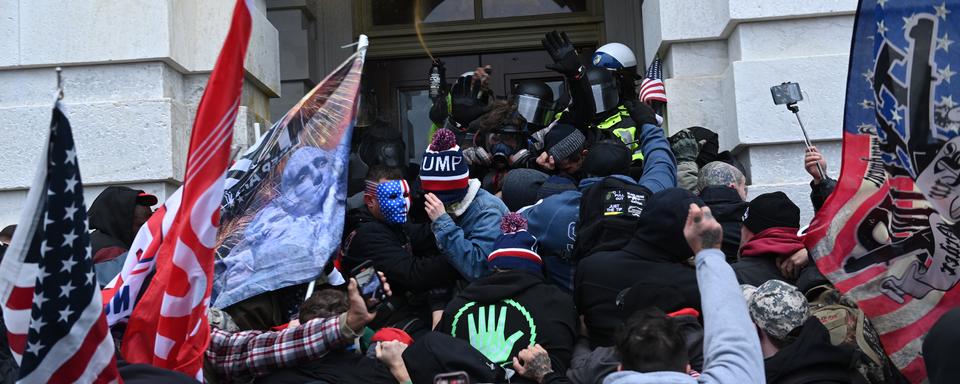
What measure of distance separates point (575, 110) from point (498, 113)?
45 centimetres

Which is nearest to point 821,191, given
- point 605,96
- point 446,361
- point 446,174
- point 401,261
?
point 446,174

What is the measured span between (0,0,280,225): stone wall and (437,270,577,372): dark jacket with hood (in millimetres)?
3102

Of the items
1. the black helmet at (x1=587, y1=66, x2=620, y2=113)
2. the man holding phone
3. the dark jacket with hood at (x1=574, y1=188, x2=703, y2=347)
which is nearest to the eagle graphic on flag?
the dark jacket with hood at (x1=574, y1=188, x2=703, y2=347)

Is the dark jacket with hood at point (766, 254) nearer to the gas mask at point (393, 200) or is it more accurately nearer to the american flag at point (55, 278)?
the gas mask at point (393, 200)

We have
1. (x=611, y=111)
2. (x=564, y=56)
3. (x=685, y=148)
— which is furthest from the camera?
(x=611, y=111)

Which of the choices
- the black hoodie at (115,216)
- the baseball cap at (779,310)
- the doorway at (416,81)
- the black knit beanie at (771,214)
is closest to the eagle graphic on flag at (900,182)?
the baseball cap at (779,310)

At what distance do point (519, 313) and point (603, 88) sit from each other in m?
2.95

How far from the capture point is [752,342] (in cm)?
378

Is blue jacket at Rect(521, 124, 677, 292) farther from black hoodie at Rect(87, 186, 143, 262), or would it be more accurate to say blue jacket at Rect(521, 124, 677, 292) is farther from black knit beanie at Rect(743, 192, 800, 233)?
black hoodie at Rect(87, 186, 143, 262)

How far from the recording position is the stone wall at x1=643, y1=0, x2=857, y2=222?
7.46 metres

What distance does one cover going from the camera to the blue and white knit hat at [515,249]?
5281mm

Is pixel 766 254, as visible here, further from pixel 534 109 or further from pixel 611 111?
pixel 534 109

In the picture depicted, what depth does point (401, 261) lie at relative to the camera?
5980mm

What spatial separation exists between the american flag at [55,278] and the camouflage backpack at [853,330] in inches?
104
